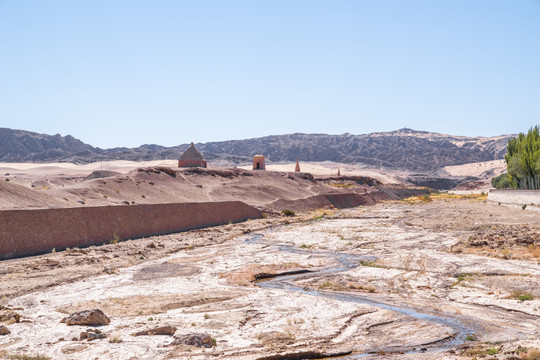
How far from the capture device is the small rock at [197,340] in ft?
39.3

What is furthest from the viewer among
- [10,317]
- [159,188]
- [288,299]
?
[159,188]

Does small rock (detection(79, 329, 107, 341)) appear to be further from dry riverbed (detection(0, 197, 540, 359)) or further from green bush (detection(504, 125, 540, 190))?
green bush (detection(504, 125, 540, 190))

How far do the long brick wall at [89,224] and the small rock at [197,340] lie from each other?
15092mm

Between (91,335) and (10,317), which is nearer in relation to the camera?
(91,335)

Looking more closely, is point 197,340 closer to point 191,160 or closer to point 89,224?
point 89,224

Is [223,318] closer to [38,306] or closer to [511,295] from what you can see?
[38,306]

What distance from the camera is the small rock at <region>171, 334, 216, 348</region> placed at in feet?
39.3

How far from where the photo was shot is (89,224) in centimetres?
3045

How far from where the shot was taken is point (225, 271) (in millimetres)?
21828

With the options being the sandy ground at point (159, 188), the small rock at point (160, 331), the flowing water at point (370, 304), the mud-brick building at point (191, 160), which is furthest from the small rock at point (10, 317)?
the mud-brick building at point (191, 160)

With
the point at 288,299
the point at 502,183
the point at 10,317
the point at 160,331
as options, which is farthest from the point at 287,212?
the point at 502,183

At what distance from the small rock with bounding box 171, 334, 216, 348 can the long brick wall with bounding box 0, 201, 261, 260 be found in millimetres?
15092

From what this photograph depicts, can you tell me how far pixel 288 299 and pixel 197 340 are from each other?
4.84 meters

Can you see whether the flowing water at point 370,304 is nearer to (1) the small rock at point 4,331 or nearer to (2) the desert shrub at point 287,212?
(1) the small rock at point 4,331
